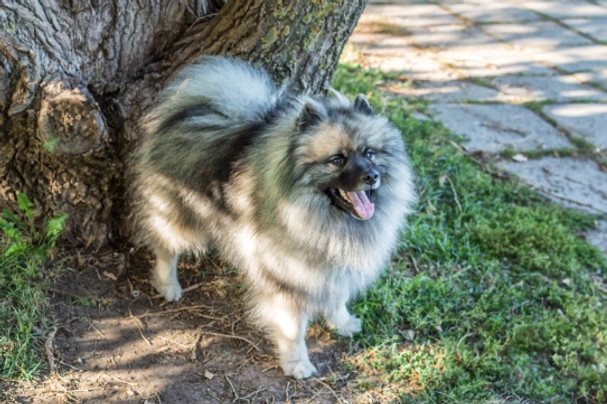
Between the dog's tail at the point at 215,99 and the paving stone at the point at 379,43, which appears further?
the paving stone at the point at 379,43

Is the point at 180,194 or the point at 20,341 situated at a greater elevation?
the point at 180,194

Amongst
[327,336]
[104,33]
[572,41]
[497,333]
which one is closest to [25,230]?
[104,33]

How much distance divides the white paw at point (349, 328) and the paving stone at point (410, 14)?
14.7 ft

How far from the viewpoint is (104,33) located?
9.83ft

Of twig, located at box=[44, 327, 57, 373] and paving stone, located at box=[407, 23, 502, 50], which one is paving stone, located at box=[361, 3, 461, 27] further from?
twig, located at box=[44, 327, 57, 373]

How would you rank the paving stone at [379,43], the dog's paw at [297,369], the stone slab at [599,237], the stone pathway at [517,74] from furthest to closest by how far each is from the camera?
the paving stone at [379,43] → the stone pathway at [517,74] → the stone slab at [599,237] → the dog's paw at [297,369]

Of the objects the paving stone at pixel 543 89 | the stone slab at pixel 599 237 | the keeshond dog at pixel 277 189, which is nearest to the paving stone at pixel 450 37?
the paving stone at pixel 543 89

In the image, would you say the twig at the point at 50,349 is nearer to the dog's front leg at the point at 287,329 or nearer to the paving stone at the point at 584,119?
the dog's front leg at the point at 287,329

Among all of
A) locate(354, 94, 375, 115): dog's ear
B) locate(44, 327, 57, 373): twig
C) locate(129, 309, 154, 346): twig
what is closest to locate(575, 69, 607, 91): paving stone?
locate(354, 94, 375, 115): dog's ear

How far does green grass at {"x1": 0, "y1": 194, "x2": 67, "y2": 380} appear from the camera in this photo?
8.77ft

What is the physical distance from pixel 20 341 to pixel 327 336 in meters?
1.51

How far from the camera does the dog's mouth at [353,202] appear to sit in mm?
2424

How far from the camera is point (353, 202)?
2426 millimetres

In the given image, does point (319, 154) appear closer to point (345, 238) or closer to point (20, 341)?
point (345, 238)
